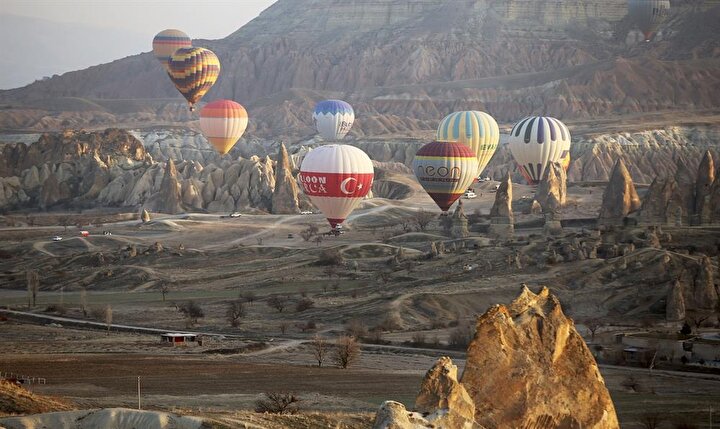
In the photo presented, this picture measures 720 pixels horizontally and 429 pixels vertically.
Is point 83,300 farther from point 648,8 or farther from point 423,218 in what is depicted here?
point 648,8

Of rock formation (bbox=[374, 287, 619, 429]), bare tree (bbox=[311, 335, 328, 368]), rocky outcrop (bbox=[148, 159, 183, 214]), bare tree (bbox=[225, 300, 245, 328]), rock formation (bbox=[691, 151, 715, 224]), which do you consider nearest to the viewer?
rock formation (bbox=[374, 287, 619, 429])

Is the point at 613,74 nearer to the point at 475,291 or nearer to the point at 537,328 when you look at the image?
the point at 475,291

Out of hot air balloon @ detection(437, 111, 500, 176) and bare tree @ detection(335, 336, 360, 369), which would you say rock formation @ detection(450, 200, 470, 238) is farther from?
bare tree @ detection(335, 336, 360, 369)

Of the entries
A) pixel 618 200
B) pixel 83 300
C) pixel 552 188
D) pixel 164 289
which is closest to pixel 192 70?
pixel 552 188

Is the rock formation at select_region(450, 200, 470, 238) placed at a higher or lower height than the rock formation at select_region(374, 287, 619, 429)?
lower

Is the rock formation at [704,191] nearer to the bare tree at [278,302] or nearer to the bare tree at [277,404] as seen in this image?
the bare tree at [278,302]

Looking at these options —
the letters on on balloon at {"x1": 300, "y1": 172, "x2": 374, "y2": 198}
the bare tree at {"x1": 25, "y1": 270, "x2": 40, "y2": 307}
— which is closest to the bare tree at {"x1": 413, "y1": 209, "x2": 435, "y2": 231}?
the letters on on balloon at {"x1": 300, "y1": 172, "x2": 374, "y2": 198}

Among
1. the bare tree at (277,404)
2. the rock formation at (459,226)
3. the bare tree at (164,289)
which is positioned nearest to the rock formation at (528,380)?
the bare tree at (277,404)
